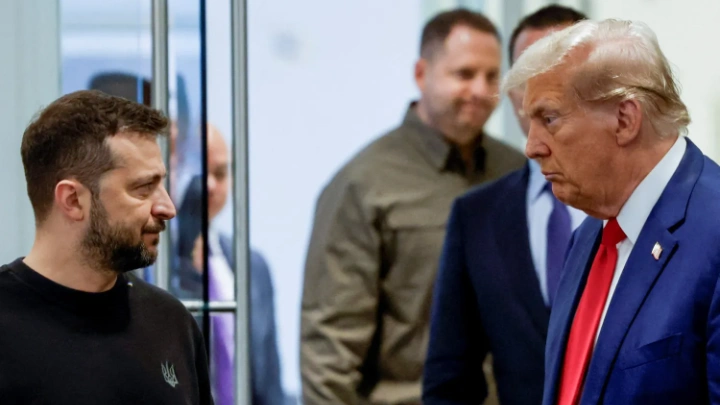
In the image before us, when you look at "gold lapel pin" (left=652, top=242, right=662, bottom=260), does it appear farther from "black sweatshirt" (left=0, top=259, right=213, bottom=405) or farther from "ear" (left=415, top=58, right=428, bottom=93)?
"ear" (left=415, top=58, right=428, bottom=93)

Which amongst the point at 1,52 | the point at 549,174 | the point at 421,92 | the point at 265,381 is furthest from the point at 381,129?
the point at 549,174

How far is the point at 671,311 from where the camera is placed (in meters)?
1.94

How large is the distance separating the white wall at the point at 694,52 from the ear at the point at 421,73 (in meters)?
0.59

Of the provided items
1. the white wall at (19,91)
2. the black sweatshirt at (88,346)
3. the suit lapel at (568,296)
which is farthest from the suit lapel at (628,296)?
the white wall at (19,91)

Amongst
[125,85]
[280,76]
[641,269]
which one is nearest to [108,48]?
[125,85]

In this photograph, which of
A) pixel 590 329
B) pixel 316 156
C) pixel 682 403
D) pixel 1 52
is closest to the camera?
pixel 682 403

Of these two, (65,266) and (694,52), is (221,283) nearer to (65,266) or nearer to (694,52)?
(65,266)

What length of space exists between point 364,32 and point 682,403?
186 cm

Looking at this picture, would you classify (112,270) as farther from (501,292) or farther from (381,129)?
(381,129)

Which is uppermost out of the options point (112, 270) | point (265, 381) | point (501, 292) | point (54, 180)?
point (54, 180)

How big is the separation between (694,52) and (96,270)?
2150 millimetres

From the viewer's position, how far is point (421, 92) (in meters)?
3.50

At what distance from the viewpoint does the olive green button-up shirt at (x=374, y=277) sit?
11.0 feet

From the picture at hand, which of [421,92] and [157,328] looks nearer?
[157,328]
